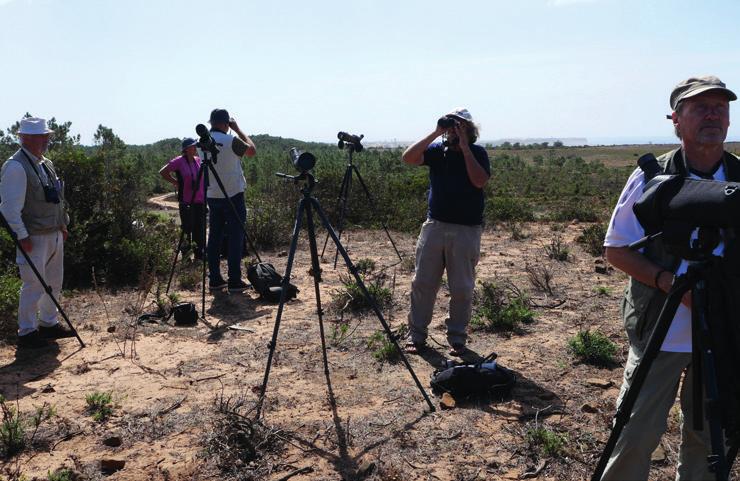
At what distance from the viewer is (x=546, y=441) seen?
3.24 metres

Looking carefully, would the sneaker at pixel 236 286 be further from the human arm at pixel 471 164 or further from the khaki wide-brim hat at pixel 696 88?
the khaki wide-brim hat at pixel 696 88

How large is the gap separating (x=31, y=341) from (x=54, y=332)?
0.26 metres

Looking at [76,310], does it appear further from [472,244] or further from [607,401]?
[607,401]

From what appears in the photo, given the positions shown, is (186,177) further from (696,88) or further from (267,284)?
(696,88)

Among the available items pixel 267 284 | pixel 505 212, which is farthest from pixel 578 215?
pixel 267 284

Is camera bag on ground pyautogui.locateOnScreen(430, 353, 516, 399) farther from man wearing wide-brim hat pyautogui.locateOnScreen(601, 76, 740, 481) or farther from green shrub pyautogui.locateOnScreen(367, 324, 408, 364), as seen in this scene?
man wearing wide-brim hat pyautogui.locateOnScreen(601, 76, 740, 481)

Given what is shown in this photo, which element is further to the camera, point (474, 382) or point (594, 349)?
point (594, 349)

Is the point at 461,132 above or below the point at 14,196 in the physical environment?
above

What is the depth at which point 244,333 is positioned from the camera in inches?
209

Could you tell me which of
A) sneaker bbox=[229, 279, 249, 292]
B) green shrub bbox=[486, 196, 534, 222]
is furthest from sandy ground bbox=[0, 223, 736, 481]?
green shrub bbox=[486, 196, 534, 222]

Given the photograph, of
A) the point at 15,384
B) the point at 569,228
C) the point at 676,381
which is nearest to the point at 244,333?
the point at 15,384

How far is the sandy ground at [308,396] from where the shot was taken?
319 cm

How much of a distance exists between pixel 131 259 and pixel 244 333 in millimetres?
2393

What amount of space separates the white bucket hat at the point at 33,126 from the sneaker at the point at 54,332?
5.26ft
